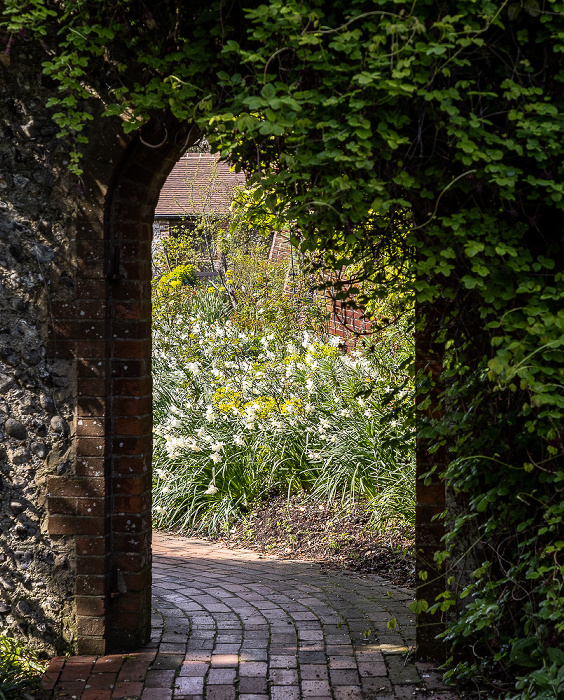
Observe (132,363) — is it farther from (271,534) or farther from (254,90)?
(271,534)

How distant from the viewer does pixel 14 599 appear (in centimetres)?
373

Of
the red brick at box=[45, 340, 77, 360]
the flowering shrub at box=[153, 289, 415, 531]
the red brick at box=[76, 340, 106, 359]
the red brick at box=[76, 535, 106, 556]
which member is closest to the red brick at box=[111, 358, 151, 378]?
the red brick at box=[76, 340, 106, 359]

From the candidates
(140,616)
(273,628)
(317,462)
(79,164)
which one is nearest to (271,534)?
(317,462)

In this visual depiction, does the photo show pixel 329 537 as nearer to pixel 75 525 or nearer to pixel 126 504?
pixel 126 504

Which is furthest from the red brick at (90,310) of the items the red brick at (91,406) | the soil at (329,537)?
the soil at (329,537)

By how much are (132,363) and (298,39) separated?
184 centimetres

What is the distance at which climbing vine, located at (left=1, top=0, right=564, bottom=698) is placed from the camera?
2520 millimetres

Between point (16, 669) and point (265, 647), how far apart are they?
4.03 ft

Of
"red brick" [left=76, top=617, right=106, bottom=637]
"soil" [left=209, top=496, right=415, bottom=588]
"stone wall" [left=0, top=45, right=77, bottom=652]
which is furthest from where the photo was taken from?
"soil" [left=209, top=496, right=415, bottom=588]

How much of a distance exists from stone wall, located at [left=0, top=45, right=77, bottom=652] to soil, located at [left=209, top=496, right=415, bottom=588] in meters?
2.40

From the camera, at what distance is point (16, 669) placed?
335cm

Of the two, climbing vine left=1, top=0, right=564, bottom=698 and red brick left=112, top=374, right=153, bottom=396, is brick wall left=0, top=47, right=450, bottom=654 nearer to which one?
red brick left=112, top=374, right=153, bottom=396

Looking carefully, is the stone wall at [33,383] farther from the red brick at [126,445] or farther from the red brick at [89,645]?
the red brick at [126,445]

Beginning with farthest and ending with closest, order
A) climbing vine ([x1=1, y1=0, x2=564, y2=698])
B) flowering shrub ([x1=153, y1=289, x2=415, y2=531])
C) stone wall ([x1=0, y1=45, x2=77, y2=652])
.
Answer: flowering shrub ([x1=153, y1=289, x2=415, y2=531]), stone wall ([x1=0, y1=45, x2=77, y2=652]), climbing vine ([x1=1, y1=0, x2=564, y2=698])
